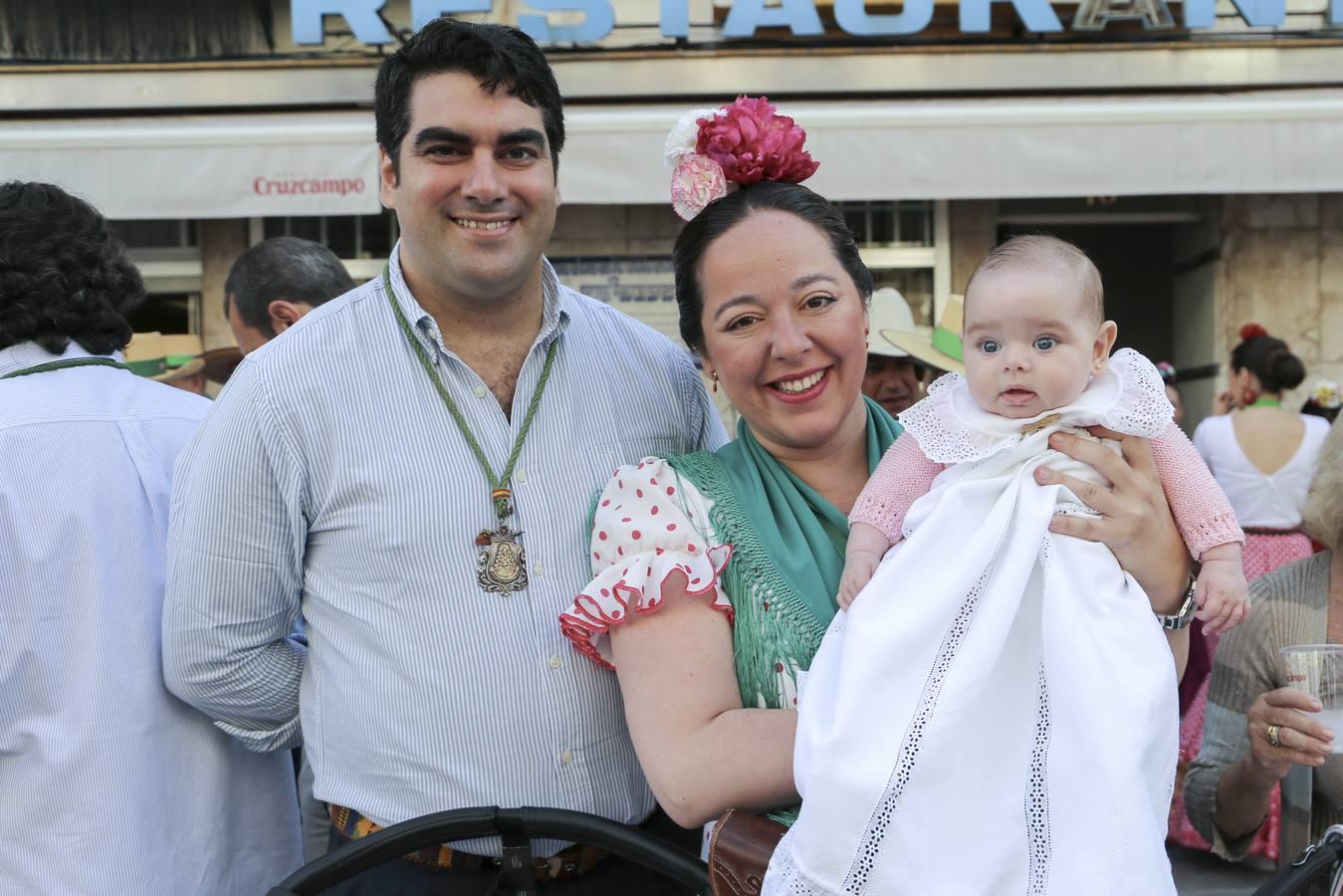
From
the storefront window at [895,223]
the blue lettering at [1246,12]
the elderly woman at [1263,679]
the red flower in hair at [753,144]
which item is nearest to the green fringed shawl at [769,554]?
the red flower in hair at [753,144]

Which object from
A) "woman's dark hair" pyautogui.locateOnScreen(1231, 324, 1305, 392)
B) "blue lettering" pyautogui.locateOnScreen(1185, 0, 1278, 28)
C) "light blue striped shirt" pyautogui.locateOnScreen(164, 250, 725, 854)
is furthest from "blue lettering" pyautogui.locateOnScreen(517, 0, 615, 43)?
"light blue striped shirt" pyautogui.locateOnScreen(164, 250, 725, 854)

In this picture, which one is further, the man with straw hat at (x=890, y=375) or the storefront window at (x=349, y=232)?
the storefront window at (x=349, y=232)

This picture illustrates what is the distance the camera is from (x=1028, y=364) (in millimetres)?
2025

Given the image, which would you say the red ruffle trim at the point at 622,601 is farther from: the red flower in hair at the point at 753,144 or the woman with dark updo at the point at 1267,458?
the woman with dark updo at the point at 1267,458

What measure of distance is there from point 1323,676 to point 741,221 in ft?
4.13

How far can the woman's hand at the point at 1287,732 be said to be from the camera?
2.30 m

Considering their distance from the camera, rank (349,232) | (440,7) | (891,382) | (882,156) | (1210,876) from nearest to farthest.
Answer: (1210,876) → (891,382) → (882,156) → (440,7) → (349,232)

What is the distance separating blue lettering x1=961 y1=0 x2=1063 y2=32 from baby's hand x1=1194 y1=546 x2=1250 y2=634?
22.5 ft

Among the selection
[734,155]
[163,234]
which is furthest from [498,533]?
[163,234]

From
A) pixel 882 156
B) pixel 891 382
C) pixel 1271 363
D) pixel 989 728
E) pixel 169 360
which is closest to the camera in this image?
pixel 989 728

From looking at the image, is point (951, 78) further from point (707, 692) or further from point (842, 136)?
point (707, 692)

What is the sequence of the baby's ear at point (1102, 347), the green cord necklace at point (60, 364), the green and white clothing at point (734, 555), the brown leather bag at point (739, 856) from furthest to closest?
the green cord necklace at point (60, 364), the baby's ear at point (1102, 347), the green and white clothing at point (734, 555), the brown leather bag at point (739, 856)

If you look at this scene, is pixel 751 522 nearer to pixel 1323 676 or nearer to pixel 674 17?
pixel 1323 676

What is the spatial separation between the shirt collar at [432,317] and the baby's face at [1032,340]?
2.61 ft
